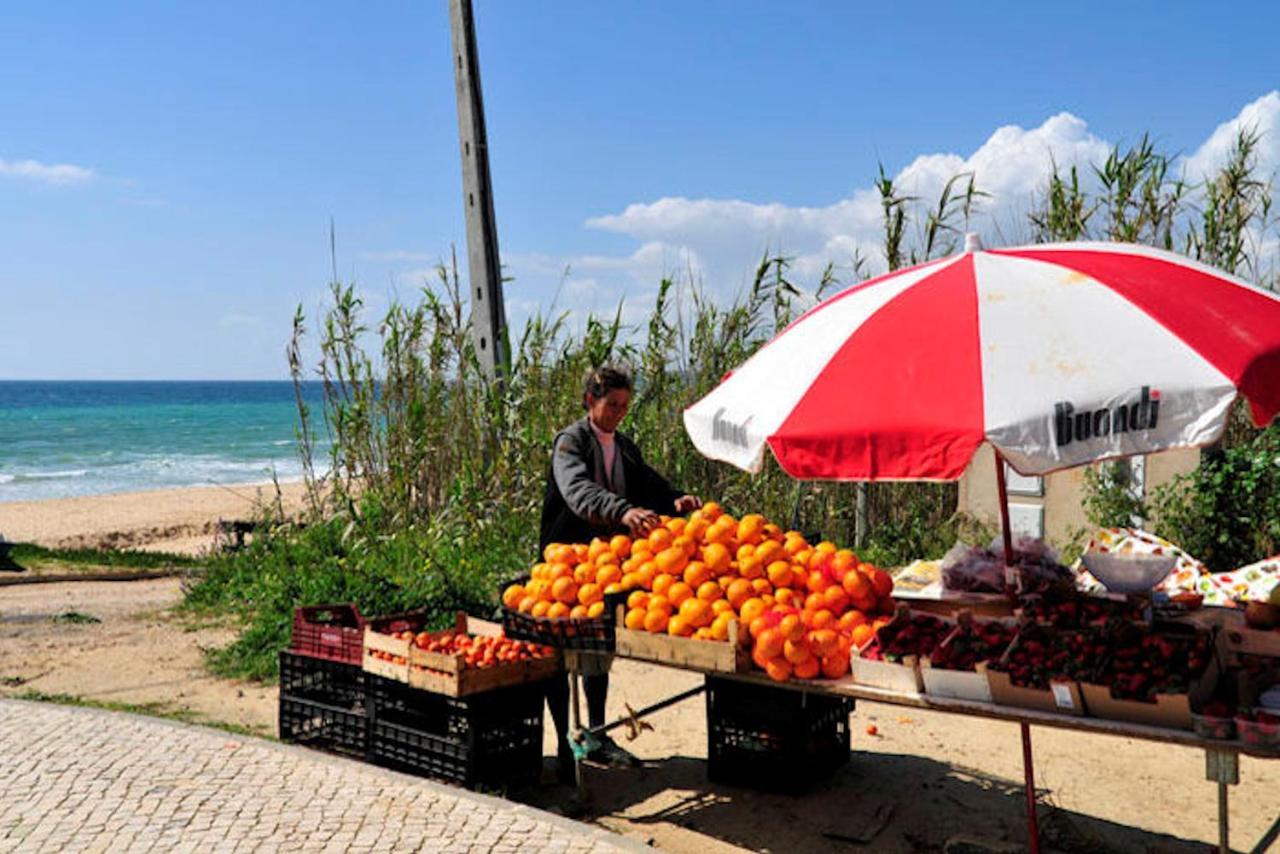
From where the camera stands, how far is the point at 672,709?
729 cm

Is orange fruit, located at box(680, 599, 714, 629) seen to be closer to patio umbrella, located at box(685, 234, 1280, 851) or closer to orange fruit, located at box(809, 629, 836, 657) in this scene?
orange fruit, located at box(809, 629, 836, 657)

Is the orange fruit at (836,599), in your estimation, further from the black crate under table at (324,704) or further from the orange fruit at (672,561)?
the black crate under table at (324,704)

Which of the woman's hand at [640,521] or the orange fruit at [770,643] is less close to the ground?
the woman's hand at [640,521]

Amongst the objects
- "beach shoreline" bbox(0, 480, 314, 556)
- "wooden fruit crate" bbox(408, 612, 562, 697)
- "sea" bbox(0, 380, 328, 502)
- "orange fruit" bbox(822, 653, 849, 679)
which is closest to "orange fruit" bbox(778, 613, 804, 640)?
"orange fruit" bbox(822, 653, 849, 679)

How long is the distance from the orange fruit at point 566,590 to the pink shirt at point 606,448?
0.85 metres

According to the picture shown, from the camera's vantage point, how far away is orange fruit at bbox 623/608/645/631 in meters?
4.90

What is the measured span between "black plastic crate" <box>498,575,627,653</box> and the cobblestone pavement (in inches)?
28.2

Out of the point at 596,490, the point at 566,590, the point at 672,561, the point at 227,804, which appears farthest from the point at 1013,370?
the point at 227,804

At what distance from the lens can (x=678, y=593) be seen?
4906mm

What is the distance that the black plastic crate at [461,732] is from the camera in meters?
5.55

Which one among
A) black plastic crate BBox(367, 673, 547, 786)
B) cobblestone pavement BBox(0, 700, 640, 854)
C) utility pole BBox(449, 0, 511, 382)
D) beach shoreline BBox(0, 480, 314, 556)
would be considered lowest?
beach shoreline BBox(0, 480, 314, 556)

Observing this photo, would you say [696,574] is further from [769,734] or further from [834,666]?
[769,734]

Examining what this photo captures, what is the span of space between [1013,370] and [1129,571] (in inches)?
58.3

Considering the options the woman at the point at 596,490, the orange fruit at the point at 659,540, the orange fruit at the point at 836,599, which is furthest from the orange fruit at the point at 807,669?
the woman at the point at 596,490
